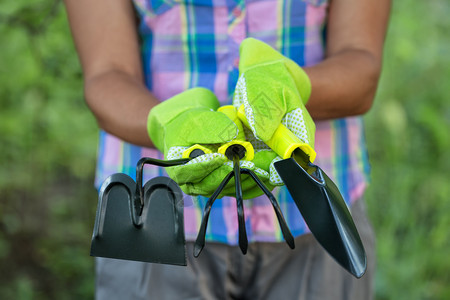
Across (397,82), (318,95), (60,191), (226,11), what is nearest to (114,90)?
(226,11)

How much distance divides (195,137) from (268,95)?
11 centimetres

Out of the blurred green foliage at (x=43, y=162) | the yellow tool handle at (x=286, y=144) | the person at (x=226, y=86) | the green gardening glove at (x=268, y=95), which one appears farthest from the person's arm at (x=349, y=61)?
the blurred green foliage at (x=43, y=162)

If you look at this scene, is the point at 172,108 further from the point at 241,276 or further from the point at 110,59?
the point at 241,276

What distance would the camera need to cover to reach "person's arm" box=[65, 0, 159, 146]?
95cm

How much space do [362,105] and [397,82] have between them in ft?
6.43

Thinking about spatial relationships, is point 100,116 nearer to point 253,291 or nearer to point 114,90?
point 114,90

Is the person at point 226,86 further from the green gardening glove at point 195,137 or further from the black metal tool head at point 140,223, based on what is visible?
the black metal tool head at point 140,223

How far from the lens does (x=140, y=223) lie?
0.67m

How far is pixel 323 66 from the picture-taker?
94cm

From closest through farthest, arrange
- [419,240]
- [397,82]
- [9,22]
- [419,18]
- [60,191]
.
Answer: [9,22]
[419,240]
[60,191]
[397,82]
[419,18]

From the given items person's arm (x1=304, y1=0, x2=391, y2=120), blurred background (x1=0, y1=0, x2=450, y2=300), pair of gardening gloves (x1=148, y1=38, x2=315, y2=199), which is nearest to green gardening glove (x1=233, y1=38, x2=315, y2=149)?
pair of gardening gloves (x1=148, y1=38, x2=315, y2=199)

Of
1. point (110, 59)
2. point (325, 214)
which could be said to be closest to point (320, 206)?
point (325, 214)

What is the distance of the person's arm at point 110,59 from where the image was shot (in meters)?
0.95

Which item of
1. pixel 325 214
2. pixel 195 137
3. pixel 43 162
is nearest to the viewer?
pixel 325 214
